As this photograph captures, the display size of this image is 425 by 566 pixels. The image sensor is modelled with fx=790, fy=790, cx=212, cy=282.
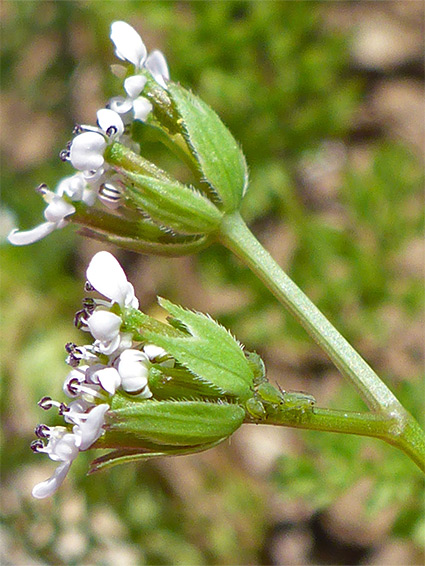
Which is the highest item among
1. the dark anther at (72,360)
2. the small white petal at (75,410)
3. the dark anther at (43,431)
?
the dark anther at (72,360)

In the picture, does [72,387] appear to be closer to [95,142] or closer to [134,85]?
[95,142]

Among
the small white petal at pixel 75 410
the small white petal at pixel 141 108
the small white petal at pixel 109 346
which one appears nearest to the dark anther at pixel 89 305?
the small white petal at pixel 109 346

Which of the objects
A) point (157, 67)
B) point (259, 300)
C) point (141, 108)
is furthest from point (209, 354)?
point (259, 300)

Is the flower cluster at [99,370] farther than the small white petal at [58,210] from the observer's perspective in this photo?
No

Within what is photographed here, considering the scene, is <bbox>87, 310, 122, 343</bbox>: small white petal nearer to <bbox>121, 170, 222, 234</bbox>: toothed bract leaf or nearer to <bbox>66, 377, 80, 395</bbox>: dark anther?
<bbox>66, 377, 80, 395</bbox>: dark anther

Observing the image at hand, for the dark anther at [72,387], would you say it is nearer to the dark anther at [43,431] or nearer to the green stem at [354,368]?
the dark anther at [43,431]

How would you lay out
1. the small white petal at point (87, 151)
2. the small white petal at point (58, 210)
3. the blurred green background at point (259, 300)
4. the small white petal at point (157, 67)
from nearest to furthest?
the small white petal at point (87, 151)
the small white petal at point (58, 210)
the small white petal at point (157, 67)
the blurred green background at point (259, 300)
